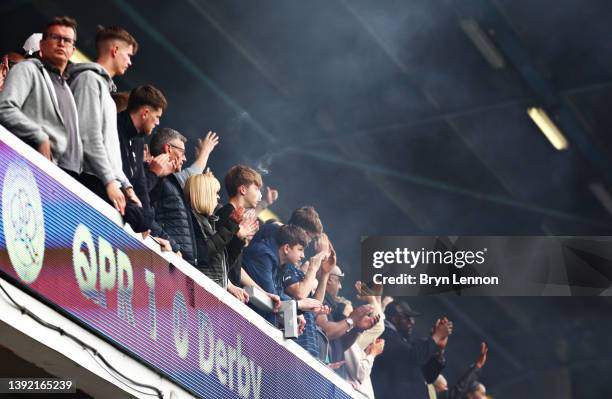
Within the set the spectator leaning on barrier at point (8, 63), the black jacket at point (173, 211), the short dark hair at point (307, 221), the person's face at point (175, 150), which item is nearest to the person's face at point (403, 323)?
the short dark hair at point (307, 221)

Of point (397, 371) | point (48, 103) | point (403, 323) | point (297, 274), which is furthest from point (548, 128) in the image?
point (48, 103)

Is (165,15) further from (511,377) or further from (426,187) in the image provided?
(511,377)

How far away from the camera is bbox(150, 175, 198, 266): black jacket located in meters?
7.00

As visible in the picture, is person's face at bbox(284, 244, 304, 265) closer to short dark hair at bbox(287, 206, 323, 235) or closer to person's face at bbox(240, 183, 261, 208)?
short dark hair at bbox(287, 206, 323, 235)

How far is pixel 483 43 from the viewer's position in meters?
12.8

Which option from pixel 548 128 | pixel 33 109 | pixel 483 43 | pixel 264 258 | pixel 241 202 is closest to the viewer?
Result: pixel 33 109

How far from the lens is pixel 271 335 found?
8.09m

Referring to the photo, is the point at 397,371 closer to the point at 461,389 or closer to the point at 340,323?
the point at 340,323

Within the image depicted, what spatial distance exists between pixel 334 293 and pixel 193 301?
2.95m

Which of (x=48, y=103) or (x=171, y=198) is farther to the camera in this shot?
(x=171, y=198)

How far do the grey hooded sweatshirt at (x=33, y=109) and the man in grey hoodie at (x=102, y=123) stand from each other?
0.44 feet

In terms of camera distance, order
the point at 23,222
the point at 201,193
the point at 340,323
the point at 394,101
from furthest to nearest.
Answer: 1. the point at 394,101
2. the point at 340,323
3. the point at 201,193
4. the point at 23,222

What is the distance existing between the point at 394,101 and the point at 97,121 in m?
7.72

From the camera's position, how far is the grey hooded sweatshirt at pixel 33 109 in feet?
18.3
